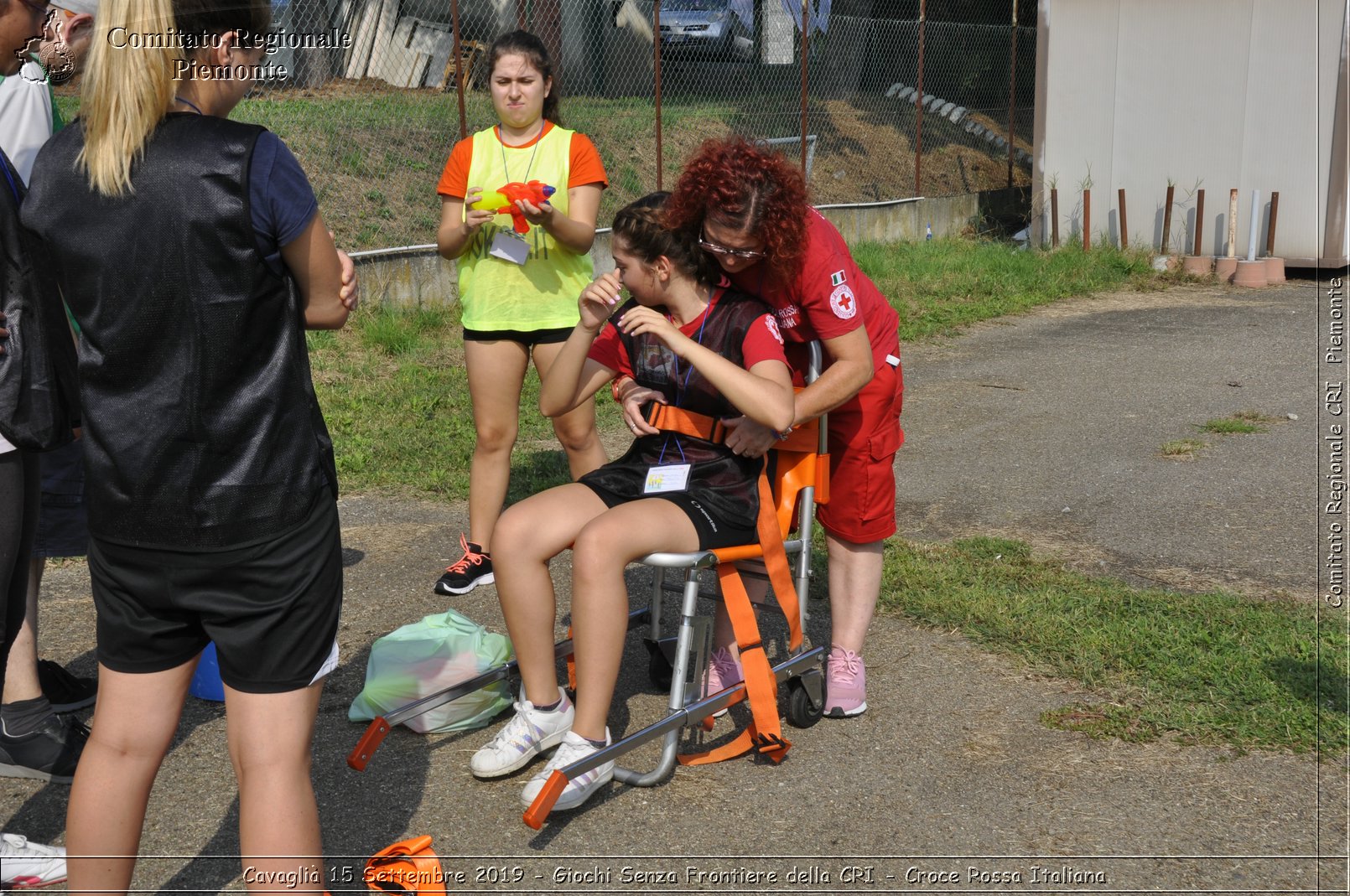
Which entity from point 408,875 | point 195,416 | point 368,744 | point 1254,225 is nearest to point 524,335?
point 368,744

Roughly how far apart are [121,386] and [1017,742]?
2.54 m

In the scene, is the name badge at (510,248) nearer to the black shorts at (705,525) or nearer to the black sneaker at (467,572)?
the black sneaker at (467,572)

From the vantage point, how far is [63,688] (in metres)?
3.71

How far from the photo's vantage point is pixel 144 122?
1.96m

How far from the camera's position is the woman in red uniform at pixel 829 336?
10.4ft

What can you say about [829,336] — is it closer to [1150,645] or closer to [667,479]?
[667,479]

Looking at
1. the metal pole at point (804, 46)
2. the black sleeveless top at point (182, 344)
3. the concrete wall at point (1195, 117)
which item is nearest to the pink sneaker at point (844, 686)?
the black sleeveless top at point (182, 344)

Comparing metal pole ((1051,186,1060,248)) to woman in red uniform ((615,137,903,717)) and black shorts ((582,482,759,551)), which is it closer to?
woman in red uniform ((615,137,903,717))

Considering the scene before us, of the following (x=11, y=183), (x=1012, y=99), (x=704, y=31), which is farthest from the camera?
(x=1012, y=99)

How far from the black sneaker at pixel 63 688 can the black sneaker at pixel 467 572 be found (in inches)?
50.7

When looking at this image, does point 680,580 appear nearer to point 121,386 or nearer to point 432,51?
point 121,386

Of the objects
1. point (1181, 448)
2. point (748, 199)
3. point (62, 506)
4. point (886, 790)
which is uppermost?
point (748, 199)

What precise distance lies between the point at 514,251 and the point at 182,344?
8.85 ft

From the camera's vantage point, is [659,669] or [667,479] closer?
[667,479]
